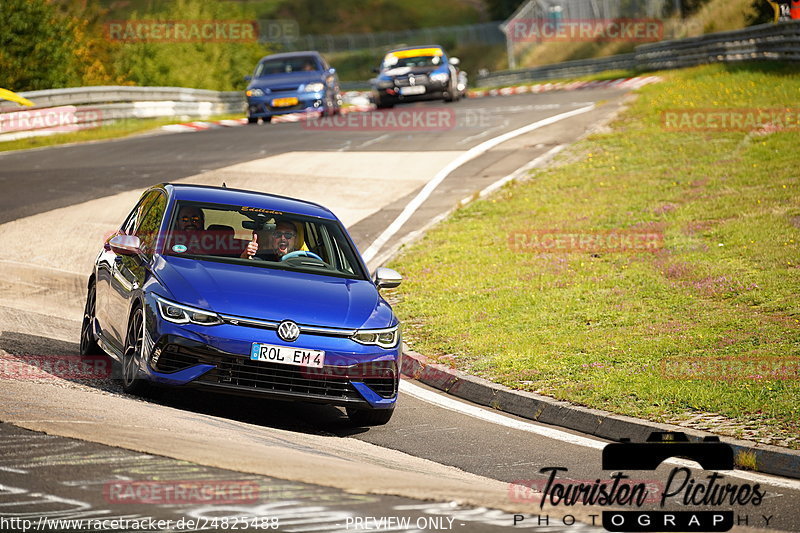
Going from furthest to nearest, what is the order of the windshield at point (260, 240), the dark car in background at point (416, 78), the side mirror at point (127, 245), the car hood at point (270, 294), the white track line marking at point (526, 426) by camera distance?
the dark car in background at point (416, 78) → the windshield at point (260, 240) → the side mirror at point (127, 245) → the car hood at point (270, 294) → the white track line marking at point (526, 426)

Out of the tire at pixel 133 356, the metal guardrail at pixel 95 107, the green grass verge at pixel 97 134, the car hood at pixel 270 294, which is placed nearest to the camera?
the car hood at pixel 270 294

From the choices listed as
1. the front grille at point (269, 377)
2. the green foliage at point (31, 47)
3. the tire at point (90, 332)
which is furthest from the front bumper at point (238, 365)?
the green foliage at point (31, 47)

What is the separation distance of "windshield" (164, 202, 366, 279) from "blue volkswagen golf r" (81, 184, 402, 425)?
1 centimetres

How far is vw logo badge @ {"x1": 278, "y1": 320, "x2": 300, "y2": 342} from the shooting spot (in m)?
7.98

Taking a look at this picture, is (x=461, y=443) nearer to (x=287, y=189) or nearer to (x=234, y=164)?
(x=287, y=189)

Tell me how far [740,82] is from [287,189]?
47.2ft

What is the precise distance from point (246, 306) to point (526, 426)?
2.40m

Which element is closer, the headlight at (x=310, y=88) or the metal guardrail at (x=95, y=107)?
the metal guardrail at (x=95, y=107)

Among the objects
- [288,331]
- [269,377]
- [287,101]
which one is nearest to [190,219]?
[288,331]

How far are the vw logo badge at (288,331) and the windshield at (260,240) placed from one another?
44.5 inches

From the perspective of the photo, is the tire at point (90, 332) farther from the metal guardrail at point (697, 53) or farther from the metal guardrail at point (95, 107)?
the metal guardrail at point (697, 53)

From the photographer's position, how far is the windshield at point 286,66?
33469 mm

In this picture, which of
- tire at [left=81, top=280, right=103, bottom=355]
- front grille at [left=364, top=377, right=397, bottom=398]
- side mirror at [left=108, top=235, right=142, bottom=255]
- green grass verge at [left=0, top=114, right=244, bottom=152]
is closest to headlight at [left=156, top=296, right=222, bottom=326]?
side mirror at [left=108, top=235, right=142, bottom=255]

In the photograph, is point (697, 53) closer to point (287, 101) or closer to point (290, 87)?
point (290, 87)
